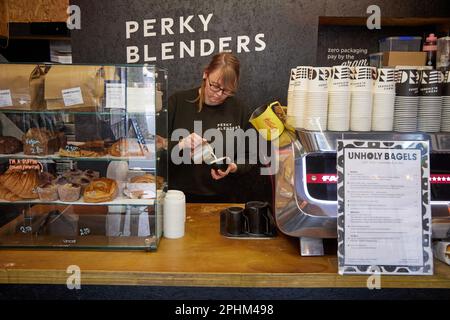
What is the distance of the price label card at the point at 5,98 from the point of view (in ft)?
4.47

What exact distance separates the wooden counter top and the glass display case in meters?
0.07

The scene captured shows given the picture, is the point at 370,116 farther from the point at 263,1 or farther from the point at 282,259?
the point at 263,1

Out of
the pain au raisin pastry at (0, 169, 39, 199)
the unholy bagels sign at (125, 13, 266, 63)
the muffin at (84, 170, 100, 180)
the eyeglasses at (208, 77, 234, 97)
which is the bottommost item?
the pain au raisin pastry at (0, 169, 39, 199)

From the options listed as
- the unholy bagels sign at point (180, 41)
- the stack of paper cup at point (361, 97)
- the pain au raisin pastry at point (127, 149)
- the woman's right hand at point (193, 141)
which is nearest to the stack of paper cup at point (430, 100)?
the stack of paper cup at point (361, 97)

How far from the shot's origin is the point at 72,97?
4.48 feet

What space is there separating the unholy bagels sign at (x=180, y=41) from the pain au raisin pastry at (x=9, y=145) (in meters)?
1.97

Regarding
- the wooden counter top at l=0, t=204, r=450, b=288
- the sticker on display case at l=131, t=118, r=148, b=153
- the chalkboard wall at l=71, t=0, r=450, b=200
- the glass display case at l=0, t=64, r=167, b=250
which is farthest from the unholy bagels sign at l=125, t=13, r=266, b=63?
the wooden counter top at l=0, t=204, r=450, b=288

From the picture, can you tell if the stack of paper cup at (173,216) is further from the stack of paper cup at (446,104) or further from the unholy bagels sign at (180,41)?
the unholy bagels sign at (180,41)

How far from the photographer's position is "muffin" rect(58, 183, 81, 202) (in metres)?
1.37

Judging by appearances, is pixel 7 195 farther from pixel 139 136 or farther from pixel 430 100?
pixel 430 100

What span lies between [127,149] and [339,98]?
0.70 meters

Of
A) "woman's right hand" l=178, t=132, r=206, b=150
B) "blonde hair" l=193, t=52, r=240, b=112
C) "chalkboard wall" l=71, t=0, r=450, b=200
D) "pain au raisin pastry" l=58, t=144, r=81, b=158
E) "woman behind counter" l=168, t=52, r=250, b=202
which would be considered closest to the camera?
"pain au raisin pastry" l=58, t=144, r=81, b=158

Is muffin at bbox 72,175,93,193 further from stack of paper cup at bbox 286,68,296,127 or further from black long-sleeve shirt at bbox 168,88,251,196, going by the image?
black long-sleeve shirt at bbox 168,88,251,196

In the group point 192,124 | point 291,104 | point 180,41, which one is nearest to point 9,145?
point 291,104
